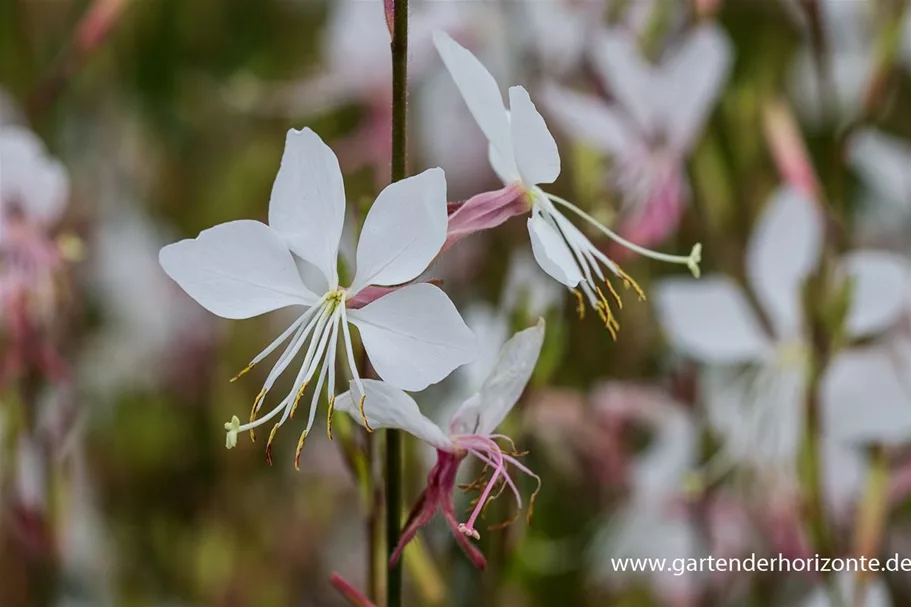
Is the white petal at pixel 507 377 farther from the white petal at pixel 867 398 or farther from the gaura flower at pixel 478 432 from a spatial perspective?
the white petal at pixel 867 398

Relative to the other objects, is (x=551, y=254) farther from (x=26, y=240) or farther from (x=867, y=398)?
(x=867, y=398)

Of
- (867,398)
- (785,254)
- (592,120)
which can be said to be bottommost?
(867,398)

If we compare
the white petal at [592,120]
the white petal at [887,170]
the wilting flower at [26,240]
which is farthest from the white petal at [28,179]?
the white petal at [887,170]

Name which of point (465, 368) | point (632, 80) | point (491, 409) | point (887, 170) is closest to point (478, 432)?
point (491, 409)

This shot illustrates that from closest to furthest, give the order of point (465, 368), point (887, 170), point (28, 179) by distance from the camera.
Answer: point (28, 179) → point (465, 368) → point (887, 170)

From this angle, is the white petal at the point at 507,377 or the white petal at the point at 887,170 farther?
the white petal at the point at 887,170

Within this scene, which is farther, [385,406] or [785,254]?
[785,254]
